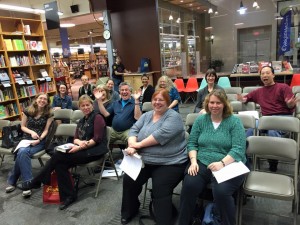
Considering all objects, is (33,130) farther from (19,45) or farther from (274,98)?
(274,98)

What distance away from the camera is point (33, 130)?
3.68 m

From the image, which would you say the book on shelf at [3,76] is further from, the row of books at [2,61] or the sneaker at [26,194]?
the sneaker at [26,194]

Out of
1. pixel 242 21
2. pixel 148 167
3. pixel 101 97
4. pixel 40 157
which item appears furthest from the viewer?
pixel 242 21

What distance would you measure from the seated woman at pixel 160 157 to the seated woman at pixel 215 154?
13 centimetres

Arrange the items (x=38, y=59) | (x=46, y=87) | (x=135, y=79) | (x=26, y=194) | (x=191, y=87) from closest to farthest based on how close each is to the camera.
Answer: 1. (x=26, y=194)
2. (x=38, y=59)
3. (x=46, y=87)
4. (x=135, y=79)
5. (x=191, y=87)

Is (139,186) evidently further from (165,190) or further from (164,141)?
(164,141)

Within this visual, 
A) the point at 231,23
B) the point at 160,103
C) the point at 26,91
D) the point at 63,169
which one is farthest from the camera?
the point at 231,23

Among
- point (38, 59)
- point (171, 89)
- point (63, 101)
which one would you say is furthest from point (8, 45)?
point (171, 89)

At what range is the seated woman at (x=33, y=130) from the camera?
332cm

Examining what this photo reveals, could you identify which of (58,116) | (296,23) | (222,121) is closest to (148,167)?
(222,121)

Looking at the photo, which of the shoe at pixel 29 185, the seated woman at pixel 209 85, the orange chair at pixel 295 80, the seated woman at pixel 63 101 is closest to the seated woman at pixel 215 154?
the seated woman at pixel 209 85

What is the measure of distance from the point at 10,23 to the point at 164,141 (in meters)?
5.53

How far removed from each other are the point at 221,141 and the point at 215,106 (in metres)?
0.32

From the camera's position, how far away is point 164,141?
2.39m
